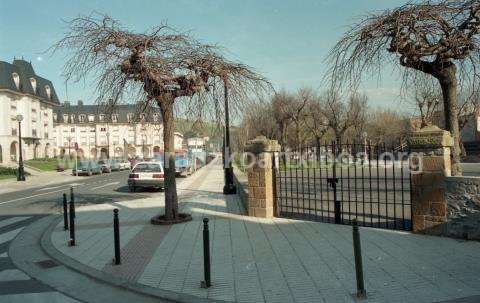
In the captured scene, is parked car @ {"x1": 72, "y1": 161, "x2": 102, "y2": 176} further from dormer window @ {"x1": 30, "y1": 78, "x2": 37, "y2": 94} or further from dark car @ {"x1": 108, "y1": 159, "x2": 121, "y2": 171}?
dormer window @ {"x1": 30, "y1": 78, "x2": 37, "y2": 94}

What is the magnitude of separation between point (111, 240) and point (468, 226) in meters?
6.99

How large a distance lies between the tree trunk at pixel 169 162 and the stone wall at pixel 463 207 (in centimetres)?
631

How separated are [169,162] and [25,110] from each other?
6427 centimetres

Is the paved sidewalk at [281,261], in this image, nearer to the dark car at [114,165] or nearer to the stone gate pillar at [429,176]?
Answer: the stone gate pillar at [429,176]

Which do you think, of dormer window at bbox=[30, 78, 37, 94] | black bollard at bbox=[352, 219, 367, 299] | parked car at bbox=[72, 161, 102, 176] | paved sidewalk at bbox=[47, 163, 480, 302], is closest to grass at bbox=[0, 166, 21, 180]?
parked car at bbox=[72, 161, 102, 176]

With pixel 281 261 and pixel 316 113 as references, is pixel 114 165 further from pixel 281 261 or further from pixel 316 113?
pixel 281 261

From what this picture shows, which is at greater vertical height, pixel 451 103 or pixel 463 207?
pixel 451 103

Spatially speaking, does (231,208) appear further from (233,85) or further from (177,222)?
(233,85)

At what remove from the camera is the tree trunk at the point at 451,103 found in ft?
28.8


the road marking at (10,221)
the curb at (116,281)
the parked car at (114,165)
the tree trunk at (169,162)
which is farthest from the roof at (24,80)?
the curb at (116,281)

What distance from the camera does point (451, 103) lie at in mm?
8984

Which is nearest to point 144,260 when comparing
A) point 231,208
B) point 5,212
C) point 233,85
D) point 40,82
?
point 233,85

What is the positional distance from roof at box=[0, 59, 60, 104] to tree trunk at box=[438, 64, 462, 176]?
64.3m

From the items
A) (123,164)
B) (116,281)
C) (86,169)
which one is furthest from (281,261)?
(123,164)
